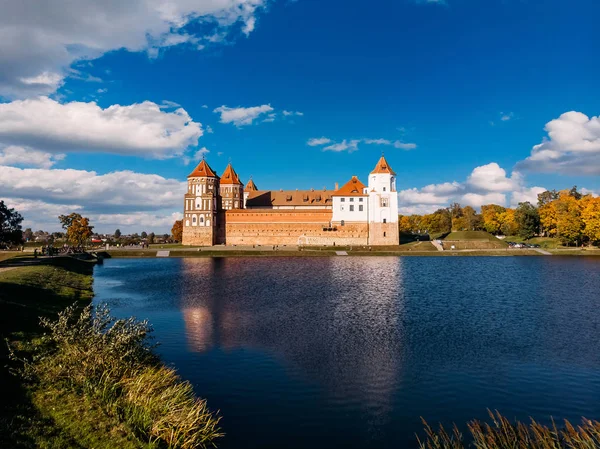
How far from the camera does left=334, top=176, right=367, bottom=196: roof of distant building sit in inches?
3000

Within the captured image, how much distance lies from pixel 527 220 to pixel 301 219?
141ft

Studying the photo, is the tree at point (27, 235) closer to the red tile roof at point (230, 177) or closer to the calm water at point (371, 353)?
the red tile roof at point (230, 177)

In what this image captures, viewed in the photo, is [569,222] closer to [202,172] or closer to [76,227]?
[202,172]

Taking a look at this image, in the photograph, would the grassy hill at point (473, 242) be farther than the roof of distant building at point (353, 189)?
No

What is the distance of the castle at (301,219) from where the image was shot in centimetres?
7419

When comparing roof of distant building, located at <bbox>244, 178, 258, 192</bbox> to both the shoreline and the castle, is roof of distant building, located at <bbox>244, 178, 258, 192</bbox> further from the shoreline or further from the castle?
Answer: the shoreline

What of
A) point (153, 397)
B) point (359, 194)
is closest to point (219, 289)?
point (153, 397)

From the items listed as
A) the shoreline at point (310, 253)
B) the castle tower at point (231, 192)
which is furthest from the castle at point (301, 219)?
the shoreline at point (310, 253)

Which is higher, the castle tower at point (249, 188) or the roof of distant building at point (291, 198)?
the castle tower at point (249, 188)

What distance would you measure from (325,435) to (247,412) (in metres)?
2.18

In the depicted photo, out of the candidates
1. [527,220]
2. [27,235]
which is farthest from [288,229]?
[27,235]

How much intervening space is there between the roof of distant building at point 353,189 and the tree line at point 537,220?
1236 inches

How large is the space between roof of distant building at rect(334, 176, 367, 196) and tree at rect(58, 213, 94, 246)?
4366cm

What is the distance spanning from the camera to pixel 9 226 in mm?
37719
